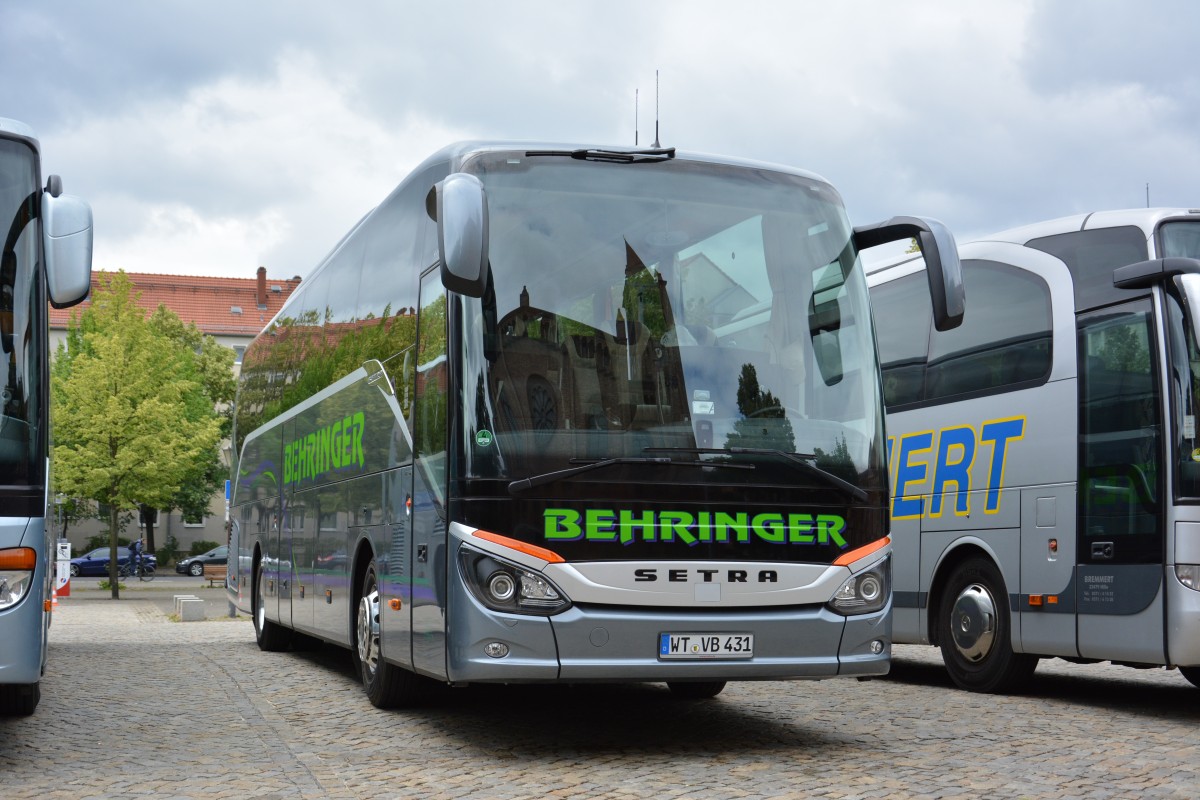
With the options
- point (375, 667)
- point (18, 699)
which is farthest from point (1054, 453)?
point (18, 699)

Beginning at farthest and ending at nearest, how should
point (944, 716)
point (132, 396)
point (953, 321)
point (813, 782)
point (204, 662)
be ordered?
point (132, 396) → point (204, 662) → point (944, 716) → point (953, 321) → point (813, 782)

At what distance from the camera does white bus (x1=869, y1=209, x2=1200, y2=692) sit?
994 centimetres

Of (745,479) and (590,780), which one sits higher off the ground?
(745,479)

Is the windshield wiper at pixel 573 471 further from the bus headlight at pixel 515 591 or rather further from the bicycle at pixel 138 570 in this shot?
the bicycle at pixel 138 570

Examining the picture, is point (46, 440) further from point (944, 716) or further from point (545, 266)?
point (944, 716)

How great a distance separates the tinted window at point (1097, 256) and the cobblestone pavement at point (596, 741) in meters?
3.04

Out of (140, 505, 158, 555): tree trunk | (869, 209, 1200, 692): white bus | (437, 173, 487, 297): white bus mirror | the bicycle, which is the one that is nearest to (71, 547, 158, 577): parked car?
the bicycle

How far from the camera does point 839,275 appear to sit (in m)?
8.80

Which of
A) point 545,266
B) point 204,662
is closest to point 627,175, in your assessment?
point 545,266

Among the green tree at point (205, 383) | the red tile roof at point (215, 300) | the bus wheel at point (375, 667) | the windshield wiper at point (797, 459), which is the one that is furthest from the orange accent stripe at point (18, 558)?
the red tile roof at point (215, 300)

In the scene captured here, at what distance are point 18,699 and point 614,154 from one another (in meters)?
5.26

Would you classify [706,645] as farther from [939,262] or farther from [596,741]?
[939,262]

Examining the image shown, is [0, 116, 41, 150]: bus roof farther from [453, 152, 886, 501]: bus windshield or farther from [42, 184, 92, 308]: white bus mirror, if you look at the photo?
[453, 152, 886, 501]: bus windshield

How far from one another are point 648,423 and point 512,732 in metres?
2.38
